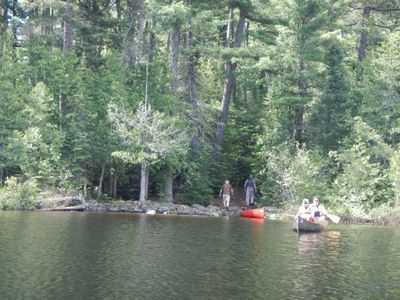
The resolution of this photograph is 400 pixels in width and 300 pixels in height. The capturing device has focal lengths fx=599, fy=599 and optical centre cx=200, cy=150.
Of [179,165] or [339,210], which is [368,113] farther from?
[179,165]

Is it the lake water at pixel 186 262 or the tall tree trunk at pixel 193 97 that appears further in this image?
the tall tree trunk at pixel 193 97

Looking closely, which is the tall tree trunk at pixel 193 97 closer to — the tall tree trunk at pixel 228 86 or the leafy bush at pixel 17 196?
the tall tree trunk at pixel 228 86

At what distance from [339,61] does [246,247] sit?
21.7 meters

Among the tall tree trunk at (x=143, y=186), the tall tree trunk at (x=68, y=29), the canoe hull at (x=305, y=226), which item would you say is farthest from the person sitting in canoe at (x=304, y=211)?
the tall tree trunk at (x=68, y=29)

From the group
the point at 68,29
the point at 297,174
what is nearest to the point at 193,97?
the point at 68,29

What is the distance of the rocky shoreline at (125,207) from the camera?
32.0 meters

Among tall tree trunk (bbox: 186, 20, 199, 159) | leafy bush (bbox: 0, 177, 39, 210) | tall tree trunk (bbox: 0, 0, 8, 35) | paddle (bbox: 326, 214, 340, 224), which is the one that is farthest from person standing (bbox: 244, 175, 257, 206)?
tall tree trunk (bbox: 0, 0, 8, 35)

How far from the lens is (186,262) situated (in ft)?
53.8

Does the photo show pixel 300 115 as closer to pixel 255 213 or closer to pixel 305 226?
pixel 255 213

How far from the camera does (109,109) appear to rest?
34500 mm

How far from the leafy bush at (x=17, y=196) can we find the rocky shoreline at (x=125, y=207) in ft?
1.97

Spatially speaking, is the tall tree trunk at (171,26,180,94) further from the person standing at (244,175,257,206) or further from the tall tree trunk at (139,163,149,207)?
the person standing at (244,175,257,206)

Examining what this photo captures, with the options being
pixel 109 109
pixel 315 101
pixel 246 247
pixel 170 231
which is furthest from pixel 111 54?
pixel 246 247

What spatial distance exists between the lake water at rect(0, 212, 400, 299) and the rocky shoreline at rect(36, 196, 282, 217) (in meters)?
5.80
